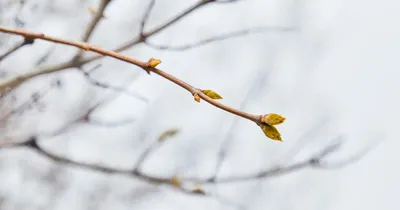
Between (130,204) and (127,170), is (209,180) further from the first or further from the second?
(130,204)

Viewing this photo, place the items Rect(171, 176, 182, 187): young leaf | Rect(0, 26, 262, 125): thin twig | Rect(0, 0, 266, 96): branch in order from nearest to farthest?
Rect(0, 26, 262, 125): thin twig < Rect(0, 0, 266, 96): branch < Rect(171, 176, 182, 187): young leaf

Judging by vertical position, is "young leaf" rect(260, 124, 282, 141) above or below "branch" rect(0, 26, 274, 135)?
below

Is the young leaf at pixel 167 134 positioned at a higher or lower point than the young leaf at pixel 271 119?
higher

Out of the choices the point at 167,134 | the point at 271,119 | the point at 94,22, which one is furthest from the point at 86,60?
the point at 271,119

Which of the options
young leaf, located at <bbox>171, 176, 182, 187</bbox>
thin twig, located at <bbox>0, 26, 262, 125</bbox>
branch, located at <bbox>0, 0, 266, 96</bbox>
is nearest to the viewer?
thin twig, located at <bbox>0, 26, 262, 125</bbox>

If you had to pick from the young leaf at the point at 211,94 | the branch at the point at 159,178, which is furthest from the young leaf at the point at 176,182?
the young leaf at the point at 211,94

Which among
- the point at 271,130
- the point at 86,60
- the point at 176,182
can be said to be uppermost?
the point at 86,60

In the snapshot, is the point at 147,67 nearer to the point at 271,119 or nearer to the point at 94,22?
the point at 271,119

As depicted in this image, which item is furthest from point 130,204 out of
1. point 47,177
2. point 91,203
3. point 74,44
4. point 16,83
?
point 74,44

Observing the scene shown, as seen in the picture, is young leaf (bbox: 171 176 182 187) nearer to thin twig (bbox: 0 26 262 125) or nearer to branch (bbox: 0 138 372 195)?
branch (bbox: 0 138 372 195)

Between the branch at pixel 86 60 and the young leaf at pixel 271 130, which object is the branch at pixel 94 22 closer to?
the branch at pixel 86 60

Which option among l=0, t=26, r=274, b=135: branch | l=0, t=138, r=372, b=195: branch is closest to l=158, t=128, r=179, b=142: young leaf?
l=0, t=138, r=372, b=195: branch

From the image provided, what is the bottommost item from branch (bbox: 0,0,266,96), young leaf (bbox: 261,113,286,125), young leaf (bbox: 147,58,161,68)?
young leaf (bbox: 261,113,286,125)

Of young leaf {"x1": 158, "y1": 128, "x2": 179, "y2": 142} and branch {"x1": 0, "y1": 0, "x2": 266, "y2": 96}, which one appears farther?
young leaf {"x1": 158, "y1": 128, "x2": 179, "y2": 142}
